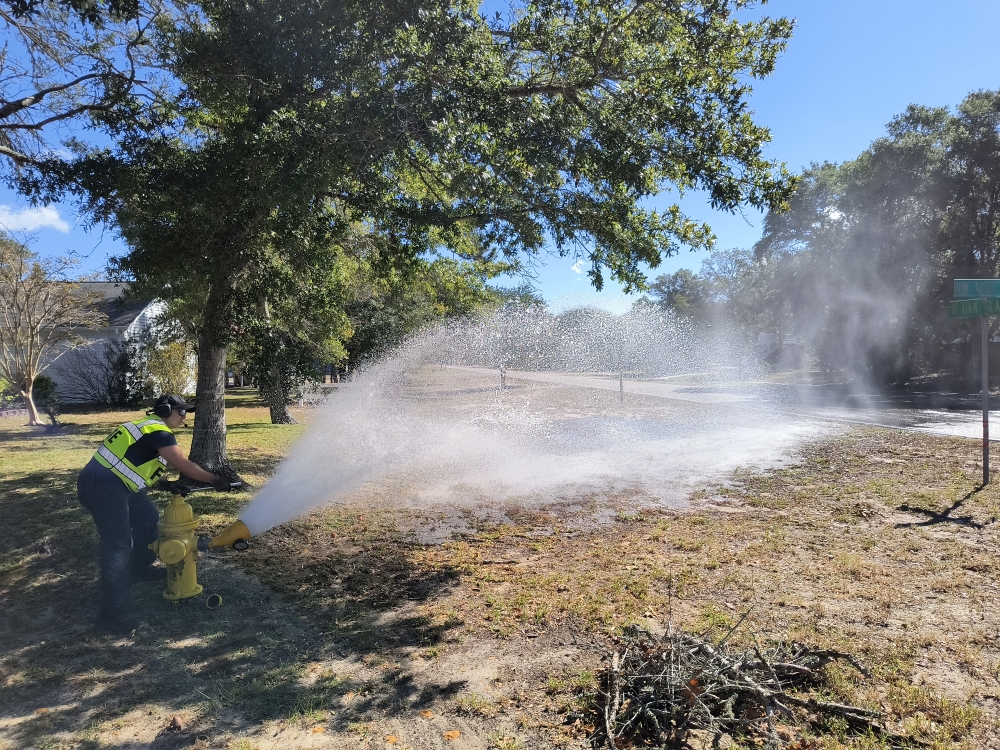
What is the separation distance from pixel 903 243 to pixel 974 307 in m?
23.8

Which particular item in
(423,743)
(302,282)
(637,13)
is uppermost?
(637,13)

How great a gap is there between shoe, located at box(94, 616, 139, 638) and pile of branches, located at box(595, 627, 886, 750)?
3234mm

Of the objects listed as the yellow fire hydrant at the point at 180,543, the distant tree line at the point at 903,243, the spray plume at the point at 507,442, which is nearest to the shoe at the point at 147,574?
the yellow fire hydrant at the point at 180,543

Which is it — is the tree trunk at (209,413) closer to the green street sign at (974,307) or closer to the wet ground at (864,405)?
the green street sign at (974,307)

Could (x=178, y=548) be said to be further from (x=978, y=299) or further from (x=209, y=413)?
(x=978, y=299)

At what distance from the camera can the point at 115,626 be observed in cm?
417

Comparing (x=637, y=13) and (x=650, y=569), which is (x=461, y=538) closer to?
(x=650, y=569)

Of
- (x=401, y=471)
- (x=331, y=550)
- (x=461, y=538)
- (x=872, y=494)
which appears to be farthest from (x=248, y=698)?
(x=872, y=494)

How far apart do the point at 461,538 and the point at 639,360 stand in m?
36.2

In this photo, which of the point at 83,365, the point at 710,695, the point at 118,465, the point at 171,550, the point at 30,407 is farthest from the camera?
the point at 83,365

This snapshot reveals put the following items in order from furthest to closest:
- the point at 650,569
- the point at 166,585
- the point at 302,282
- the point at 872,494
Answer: the point at 302,282
the point at 872,494
the point at 650,569
the point at 166,585

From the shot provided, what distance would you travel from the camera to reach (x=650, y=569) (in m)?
5.25

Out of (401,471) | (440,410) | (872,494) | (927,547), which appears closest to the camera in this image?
(927,547)

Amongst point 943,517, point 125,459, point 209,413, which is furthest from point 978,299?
point 209,413
